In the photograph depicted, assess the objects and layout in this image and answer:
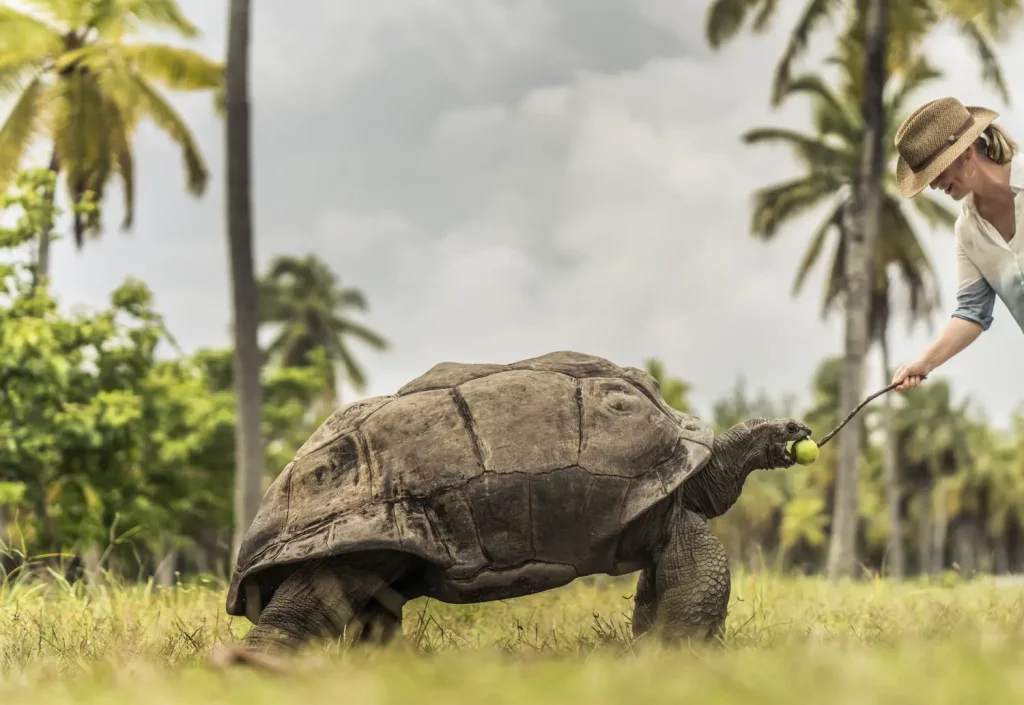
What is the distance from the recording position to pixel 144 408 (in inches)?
760

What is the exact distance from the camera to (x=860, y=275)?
19594 mm

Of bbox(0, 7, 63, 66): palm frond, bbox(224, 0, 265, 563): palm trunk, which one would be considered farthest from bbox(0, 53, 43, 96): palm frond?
bbox(224, 0, 265, 563): palm trunk

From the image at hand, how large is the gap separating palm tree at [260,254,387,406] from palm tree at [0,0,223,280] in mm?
20421

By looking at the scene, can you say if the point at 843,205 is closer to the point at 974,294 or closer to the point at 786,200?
the point at 786,200

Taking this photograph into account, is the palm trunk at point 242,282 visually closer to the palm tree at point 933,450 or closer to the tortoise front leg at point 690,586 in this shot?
the tortoise front leg at point 690,586

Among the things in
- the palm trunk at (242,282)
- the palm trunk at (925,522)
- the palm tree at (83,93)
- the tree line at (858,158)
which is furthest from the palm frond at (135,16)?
the palm trunk at (925,522)

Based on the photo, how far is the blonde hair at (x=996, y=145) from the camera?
177 inches

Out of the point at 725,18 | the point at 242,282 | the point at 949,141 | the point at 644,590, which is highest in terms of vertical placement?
the point at 725,18

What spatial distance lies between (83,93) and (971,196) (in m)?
21.3

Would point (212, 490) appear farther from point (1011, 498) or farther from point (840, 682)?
point (1011, 498)

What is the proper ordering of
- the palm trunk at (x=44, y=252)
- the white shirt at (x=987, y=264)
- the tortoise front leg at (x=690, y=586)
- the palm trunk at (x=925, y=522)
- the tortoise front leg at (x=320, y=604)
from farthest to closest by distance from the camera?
the palm trunk at (x=925, y=522)
the palm trunk at (x=44, y=252)
the white shirt at (x=987, y=264)
the tortoise front leg at (x=690, y=586)
the tortoise front leg at (x=320, y=604)

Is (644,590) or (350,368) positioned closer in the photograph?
(644,590)

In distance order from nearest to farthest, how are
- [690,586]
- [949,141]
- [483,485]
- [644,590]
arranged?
[483,485] → [690,586] → [949,141] → [644,590]

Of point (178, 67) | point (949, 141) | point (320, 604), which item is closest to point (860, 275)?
point (178, 67)
